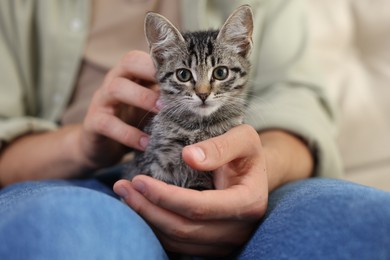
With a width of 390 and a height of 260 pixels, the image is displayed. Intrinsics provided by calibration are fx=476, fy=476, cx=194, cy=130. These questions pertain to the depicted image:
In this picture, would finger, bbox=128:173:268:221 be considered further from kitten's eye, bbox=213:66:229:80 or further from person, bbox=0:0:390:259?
kitten's eye, bbox=213:66:229:80

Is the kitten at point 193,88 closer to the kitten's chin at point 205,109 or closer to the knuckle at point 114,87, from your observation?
the kitten's chin at point 205,109

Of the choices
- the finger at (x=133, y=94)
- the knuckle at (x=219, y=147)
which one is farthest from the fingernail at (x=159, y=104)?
the knuckle at (x=219, y=147)

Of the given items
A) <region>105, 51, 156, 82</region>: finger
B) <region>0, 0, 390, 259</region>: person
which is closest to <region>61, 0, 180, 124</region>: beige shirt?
<region>0, 0, 390, 259</region>: person

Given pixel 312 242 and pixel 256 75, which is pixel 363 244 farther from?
pixel 256 75

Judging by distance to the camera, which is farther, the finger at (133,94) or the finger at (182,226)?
the finger at (133,94)

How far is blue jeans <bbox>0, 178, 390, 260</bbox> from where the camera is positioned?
620mm

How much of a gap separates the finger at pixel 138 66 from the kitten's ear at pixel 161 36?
0.04m

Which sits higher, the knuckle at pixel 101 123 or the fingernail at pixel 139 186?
the fingernail at pixel 139 186

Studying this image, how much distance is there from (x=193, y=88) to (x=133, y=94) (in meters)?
0.16

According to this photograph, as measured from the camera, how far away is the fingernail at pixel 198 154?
0.78 m

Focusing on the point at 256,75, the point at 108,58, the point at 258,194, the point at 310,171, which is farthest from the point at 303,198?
the point at 108,58

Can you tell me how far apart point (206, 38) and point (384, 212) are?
496mm

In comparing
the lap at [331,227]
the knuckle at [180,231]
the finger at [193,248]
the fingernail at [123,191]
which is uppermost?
the lap at [331,227]

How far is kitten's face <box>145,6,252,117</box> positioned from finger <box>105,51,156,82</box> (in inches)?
2.2
